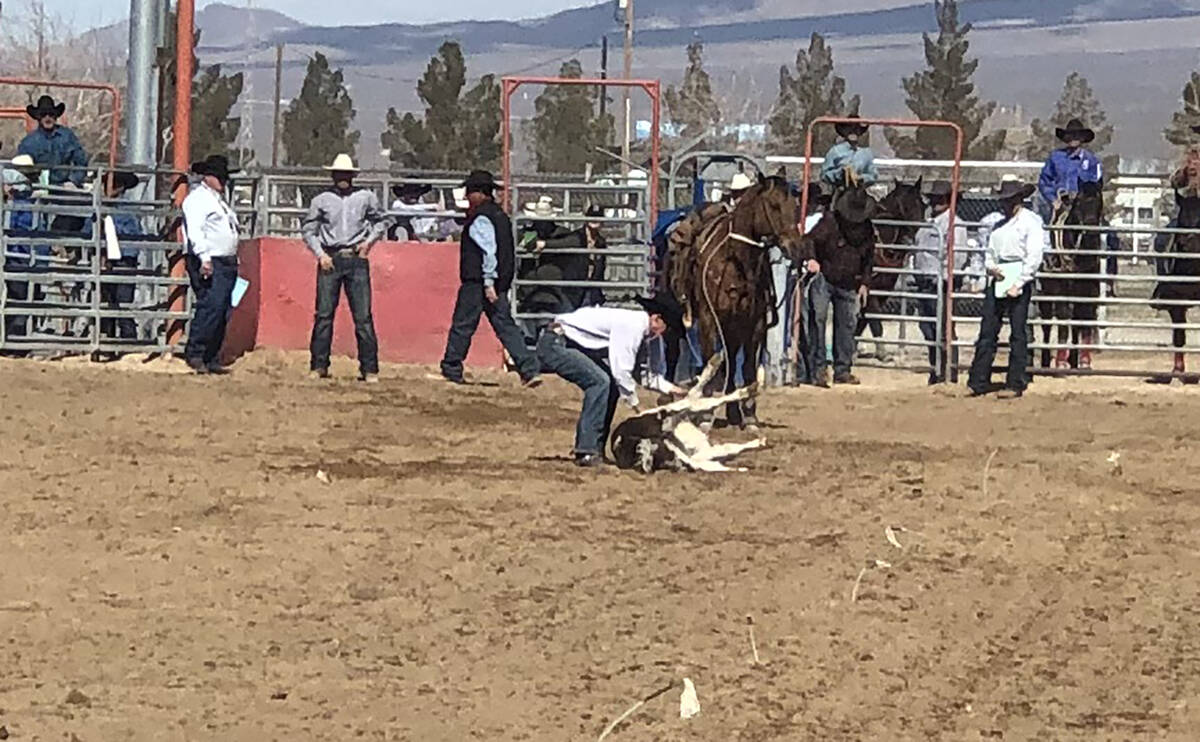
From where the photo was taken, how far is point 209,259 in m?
17.8

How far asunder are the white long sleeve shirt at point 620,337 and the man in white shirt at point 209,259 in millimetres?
6436

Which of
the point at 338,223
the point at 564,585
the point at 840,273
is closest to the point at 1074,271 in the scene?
the point at 840,273

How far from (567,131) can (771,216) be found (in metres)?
47.5

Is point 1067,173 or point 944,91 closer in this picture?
point 1067,173

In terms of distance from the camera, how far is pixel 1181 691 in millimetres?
7566

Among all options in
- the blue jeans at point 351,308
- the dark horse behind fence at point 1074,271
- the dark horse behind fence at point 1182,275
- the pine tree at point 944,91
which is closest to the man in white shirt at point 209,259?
the blue jeans at point 351,308

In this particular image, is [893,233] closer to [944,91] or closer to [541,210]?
[541,210]

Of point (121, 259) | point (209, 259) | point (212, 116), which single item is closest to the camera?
point (209, 259)

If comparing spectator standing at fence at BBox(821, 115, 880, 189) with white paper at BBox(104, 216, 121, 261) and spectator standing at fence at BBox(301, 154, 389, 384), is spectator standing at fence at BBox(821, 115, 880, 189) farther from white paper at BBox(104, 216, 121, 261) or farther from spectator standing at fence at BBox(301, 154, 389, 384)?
white paper at BBox(104, 216, 121, 261)

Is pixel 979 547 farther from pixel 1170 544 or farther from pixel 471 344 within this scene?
pixel 471 344

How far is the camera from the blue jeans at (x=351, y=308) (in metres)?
18.0

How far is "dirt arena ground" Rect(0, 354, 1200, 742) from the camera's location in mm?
7215

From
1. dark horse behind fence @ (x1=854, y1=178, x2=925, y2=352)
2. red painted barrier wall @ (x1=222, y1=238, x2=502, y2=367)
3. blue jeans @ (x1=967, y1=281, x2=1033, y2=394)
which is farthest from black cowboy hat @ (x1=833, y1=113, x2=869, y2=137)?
red painted barrier wall @ (x1=222, y1=238, x2=502, y2=367)

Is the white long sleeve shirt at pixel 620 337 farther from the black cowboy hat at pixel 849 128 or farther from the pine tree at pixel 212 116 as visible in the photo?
the pine tree at pixel 212 116
